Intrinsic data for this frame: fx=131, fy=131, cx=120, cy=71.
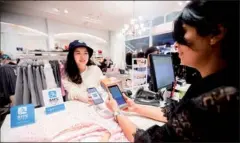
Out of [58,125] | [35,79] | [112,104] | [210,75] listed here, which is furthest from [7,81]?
[210,75]

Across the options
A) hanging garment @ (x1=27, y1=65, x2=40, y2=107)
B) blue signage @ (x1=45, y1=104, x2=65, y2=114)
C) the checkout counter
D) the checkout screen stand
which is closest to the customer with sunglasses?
the checkout counter

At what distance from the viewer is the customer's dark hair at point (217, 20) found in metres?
0.45

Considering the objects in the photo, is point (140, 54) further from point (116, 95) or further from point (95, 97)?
point (95, 97)

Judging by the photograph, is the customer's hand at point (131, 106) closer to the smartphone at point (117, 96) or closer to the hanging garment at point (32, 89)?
the smartphone at point (117, 96)

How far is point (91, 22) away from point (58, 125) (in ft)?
1.94

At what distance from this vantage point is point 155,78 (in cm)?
100

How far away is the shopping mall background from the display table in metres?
0.40

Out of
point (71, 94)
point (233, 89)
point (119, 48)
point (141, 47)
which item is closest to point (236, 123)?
point (233, 89)

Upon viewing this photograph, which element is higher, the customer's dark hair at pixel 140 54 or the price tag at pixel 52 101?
the customer's dark hair at pixel 140 54

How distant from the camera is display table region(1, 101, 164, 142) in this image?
0.59 meters

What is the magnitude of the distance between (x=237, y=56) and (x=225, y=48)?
56mm

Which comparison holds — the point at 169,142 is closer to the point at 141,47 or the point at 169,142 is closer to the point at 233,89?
the point at 233,89

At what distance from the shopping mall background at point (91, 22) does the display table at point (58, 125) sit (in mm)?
401

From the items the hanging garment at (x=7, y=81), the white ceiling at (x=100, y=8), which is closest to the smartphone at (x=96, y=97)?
the white ceiling at (x=100, y=8)
